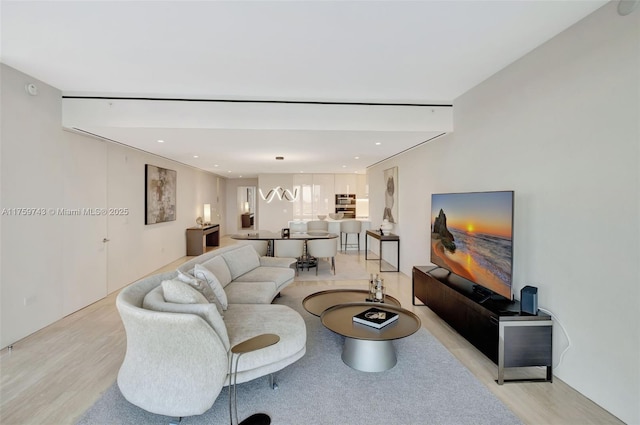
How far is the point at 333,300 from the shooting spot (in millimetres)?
3541

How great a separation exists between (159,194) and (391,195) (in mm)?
4946

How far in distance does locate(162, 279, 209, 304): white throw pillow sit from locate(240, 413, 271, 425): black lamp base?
85 centimetres

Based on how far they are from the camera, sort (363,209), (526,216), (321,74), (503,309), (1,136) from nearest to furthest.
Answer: (503,309) → (526,216) → (1,136) → (321,74) → (363,209)

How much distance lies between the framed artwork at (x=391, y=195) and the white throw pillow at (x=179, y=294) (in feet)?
16.4

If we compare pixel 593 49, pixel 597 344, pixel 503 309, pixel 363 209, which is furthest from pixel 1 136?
pixel 363 209

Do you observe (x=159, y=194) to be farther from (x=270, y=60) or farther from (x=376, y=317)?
(x=376, y=317)

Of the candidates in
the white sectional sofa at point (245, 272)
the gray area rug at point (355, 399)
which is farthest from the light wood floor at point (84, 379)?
the white sectional sofa at point (245, 272)

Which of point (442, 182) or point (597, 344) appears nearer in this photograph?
point (597, 344)

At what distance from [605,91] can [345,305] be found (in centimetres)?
274

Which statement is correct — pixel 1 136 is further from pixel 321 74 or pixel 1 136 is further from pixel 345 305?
pixel 345 305

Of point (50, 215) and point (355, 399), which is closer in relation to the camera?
point (355, 399)

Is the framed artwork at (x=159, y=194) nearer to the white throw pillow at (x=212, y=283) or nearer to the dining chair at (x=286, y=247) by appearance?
the dining chair at (x=286, y=247)

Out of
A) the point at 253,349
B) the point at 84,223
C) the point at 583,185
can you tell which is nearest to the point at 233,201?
the point at 84,223

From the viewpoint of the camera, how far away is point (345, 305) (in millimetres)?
3301
